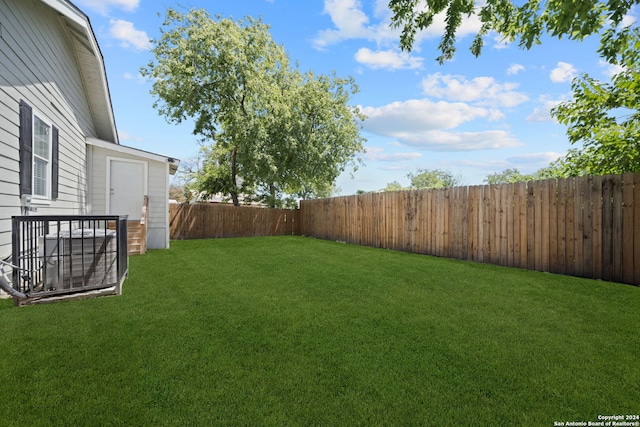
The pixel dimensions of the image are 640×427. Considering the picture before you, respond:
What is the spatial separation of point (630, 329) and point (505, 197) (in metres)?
3.72

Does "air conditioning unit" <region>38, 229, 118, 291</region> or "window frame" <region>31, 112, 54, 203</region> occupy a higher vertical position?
"window frame" <region>31, 112, 54, 203</region>

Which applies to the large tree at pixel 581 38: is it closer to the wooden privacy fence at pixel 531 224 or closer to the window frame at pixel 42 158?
the wooden privacy fence at pixel 531 224

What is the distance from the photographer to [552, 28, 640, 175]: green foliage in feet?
20.0

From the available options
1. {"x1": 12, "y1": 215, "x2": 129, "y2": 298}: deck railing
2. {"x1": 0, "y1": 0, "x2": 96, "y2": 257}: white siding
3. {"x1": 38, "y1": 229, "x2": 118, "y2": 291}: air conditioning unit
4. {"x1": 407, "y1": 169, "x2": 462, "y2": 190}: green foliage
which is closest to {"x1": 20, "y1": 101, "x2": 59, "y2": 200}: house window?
{"x1": 0, "y1": 0, "x2": 96, "y2": 257}: white siding

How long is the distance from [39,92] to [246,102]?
10.3m

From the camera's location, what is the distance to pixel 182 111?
14.0 m

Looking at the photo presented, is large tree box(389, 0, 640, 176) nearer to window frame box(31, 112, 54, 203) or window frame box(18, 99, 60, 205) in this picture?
window frame box(18, 99, 60, 205)

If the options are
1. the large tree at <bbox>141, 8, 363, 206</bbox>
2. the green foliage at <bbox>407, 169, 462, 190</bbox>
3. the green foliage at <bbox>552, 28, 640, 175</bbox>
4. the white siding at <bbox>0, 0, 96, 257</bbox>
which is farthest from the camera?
the green foliage at <bbox>407, 169, 462, 190</bbox>

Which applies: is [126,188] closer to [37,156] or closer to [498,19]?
[37,156]

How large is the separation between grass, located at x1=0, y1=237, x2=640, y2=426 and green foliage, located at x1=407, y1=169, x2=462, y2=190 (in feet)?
107

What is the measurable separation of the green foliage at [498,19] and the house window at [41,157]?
5.96 metres

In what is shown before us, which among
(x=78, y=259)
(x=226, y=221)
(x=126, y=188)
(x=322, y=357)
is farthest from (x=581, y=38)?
(x=226, y=221)

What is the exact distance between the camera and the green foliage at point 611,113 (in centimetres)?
611

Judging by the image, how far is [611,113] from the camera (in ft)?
22.1
